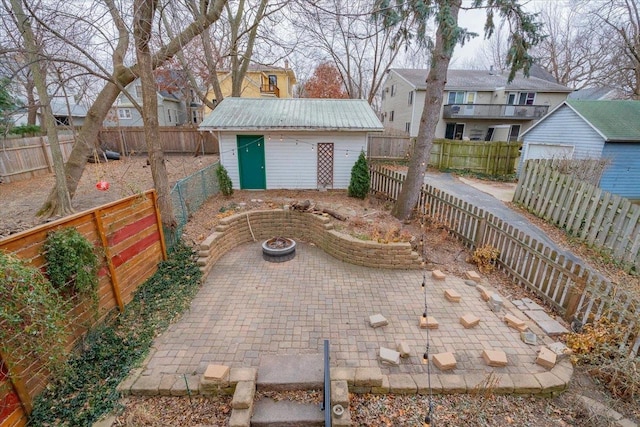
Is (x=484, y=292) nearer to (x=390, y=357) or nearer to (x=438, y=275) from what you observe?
(x=438, y=275)

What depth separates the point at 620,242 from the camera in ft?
20.8

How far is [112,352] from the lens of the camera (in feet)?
11.7

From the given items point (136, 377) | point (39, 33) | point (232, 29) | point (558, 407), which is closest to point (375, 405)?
point (558, 407)

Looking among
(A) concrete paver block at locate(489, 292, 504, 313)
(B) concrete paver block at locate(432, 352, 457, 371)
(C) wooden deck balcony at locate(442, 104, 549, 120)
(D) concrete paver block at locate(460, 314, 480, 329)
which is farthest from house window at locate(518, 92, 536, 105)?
(B) concrete paver block at locate(432, 352, 457, 371)

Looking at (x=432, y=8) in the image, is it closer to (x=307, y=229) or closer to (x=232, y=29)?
(x=307, y=229)

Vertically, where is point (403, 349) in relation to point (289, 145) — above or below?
below

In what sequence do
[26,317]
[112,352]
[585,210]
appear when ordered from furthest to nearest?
[585,210]
[112,352]
[26,317]

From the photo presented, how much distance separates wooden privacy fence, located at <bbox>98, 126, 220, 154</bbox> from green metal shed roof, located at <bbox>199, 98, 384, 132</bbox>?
952 centimetres

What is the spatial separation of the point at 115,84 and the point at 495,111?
23.6 metres

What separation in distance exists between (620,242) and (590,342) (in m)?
4.49

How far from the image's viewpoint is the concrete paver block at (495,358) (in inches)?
135

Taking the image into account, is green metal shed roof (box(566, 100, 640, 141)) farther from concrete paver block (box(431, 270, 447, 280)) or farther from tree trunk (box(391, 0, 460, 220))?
concrete paver block (box(431, 270, 447, 280))

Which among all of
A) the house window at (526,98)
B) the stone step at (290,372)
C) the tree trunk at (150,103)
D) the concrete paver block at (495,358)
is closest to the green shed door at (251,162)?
the tree trunk at (150,103)

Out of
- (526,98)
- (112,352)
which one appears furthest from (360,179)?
(526,98)
